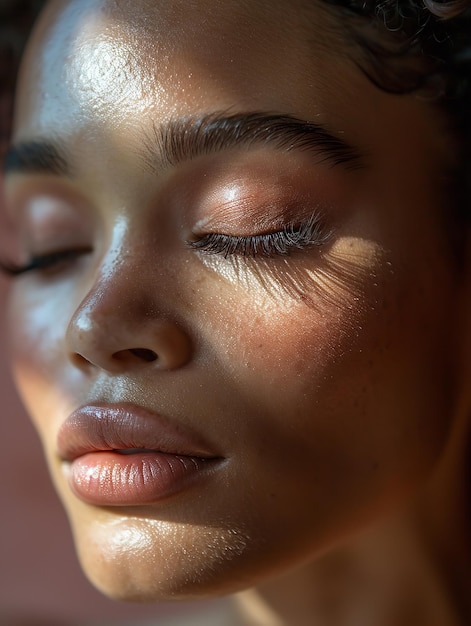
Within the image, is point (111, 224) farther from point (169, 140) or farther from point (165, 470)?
point (165, 470)

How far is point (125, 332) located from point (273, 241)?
0.19 meters

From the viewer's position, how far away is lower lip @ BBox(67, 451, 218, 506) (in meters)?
0.88

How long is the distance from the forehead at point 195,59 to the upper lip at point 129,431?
0.31 metres

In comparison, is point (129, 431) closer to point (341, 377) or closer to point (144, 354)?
point (144, 354)

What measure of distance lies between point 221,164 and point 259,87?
93mm

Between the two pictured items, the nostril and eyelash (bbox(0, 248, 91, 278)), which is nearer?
the nostril

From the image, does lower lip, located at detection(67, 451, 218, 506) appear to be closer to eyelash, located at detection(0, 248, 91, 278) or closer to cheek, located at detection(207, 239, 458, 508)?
cheek, located at detection(207, 239, 458, 508)

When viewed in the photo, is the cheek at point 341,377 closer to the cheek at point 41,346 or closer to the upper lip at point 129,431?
the upper lip at point 129,431

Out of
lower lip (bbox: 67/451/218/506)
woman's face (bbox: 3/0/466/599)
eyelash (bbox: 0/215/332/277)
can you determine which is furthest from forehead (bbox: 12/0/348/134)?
lower lip (bbox: 67/451/218/506)

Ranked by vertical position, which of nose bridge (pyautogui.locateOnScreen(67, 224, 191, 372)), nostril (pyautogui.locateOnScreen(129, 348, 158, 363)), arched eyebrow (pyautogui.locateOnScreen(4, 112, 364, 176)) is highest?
arched eyebrow (pyautogui.locateOnScreen(4, 112, 364, 176))

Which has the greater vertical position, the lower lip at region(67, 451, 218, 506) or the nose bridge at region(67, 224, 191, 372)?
the nose bridge at region(67, 224, 191, 372)

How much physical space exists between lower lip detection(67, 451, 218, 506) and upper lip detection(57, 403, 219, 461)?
1 cm

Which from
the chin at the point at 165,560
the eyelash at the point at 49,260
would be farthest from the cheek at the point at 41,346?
the chin at the point at 165,560

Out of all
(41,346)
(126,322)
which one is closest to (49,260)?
(41,346)
